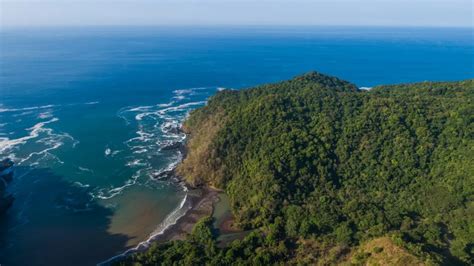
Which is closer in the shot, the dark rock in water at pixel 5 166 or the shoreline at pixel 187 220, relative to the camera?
the shoreline at pixel 187 220

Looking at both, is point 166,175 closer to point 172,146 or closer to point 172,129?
point 172,146

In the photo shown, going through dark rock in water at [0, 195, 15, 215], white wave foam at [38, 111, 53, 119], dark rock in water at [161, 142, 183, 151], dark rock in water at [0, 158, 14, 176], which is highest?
white wave foam at [38, 111, 53, 119]

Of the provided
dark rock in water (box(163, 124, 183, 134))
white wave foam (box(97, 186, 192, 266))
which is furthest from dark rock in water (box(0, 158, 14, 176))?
dark rock in water (box(163, 124, 183, 134))

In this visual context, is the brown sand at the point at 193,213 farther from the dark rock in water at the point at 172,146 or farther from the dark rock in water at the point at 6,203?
the dark rock in water at the point at 6,203

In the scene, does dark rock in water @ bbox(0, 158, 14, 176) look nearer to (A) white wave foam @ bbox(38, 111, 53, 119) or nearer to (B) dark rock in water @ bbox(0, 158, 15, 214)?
(B) dark rock in water @ bbox(0, 158, 15, 214)

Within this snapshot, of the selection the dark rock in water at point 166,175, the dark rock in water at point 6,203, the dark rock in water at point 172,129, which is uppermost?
the dark rock in water at point 172,129

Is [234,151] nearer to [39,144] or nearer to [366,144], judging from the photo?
[366,144]

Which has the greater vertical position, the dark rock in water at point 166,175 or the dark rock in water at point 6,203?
the dark rock in water at point 166,175

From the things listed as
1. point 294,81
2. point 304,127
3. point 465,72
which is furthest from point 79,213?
point 465,72

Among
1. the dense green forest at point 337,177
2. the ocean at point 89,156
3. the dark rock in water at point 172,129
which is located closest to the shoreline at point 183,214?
the ocean at point 89,156
